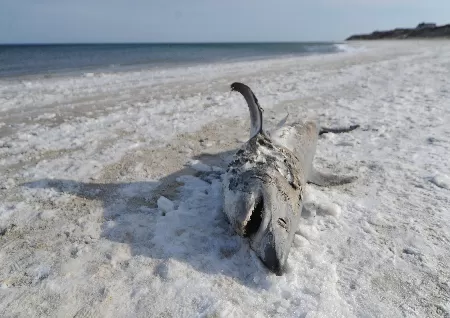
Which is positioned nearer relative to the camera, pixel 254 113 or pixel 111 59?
pixel 254 113

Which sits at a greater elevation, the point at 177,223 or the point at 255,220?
the point at 255,220

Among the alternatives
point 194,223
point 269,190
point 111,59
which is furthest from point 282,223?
point 111,59

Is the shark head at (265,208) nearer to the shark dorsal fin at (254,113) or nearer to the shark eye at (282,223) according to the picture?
the shark eye at (282,223)

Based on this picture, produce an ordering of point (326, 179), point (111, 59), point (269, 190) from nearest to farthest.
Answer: point (269, 190)
point (326, 179)
point (111, 59)

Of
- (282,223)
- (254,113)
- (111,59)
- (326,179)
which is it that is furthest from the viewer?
(111,59)

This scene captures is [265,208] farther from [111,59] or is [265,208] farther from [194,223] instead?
[111,59]

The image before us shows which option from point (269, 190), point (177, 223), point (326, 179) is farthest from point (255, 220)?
point (326, 179)

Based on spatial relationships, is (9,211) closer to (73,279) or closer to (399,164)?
(73,279)

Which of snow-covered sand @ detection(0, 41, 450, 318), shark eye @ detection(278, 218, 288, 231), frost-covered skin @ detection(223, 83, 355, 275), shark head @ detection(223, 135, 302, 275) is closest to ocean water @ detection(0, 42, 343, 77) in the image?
snow-covered sand @ detection(0, 41, 450, 318)

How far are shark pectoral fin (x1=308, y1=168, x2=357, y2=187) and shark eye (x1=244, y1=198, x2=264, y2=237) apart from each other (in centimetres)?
143

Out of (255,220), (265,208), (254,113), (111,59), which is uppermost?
(254,113)

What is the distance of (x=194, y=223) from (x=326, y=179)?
1.73 metres

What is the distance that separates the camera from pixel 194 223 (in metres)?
3.44

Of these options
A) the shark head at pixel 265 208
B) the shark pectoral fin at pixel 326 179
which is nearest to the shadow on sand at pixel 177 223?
the shark head at pixel 265 208
